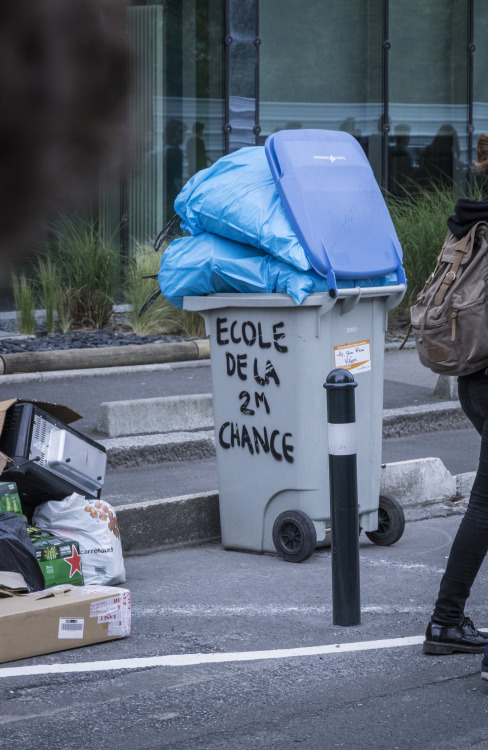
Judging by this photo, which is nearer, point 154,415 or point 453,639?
point 453,639

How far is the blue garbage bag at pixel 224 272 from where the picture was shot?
498cm

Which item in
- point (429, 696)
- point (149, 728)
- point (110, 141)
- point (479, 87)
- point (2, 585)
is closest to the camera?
point (110, 141)

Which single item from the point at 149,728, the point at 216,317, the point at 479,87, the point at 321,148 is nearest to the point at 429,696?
the point at 149,728

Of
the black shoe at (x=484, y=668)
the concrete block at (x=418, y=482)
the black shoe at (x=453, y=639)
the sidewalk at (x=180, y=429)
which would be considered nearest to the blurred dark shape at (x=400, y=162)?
the sidewalk at (x=180, y=429)

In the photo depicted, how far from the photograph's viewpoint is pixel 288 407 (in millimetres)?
5074

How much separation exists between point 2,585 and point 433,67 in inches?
604

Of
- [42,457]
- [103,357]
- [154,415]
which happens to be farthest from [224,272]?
[103,357]

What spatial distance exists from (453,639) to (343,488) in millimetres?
701

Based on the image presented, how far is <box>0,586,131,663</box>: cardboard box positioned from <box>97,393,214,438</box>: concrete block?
3.46m

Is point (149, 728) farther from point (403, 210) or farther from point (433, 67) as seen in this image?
point (433, 67)

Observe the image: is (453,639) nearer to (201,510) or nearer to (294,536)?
(294,536)

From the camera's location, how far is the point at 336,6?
651 inches

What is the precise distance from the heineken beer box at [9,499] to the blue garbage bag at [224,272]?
1.24 meters

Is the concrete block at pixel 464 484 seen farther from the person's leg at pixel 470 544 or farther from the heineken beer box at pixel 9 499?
the heineken beer box at pixel 9 499
